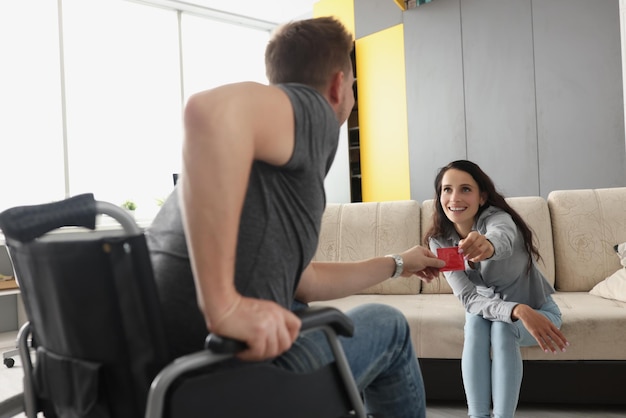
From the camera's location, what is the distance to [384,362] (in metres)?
0.98

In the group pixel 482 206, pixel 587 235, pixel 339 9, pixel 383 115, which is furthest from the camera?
pixel 339 9

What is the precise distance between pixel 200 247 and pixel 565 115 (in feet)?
14.7

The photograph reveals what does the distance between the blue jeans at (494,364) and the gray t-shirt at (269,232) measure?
114cm

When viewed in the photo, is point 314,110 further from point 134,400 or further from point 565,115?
point 565,115

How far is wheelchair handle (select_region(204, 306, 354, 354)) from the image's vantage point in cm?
67

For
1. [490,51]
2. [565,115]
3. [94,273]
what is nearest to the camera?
[94,273]

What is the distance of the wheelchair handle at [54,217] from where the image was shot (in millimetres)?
774

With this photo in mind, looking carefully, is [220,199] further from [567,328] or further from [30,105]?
[30,105]

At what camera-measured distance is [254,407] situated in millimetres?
765

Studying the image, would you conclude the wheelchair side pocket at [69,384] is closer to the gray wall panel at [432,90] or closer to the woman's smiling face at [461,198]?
the woman's smiling face at [461,198]

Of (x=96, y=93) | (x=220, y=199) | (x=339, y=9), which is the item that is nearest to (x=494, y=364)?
(x=220, y=199)


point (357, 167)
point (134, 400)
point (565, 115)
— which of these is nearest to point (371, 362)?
point (134, 400)

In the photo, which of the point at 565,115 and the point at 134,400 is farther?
the point at 565,115

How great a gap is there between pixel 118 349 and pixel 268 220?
251 mm
